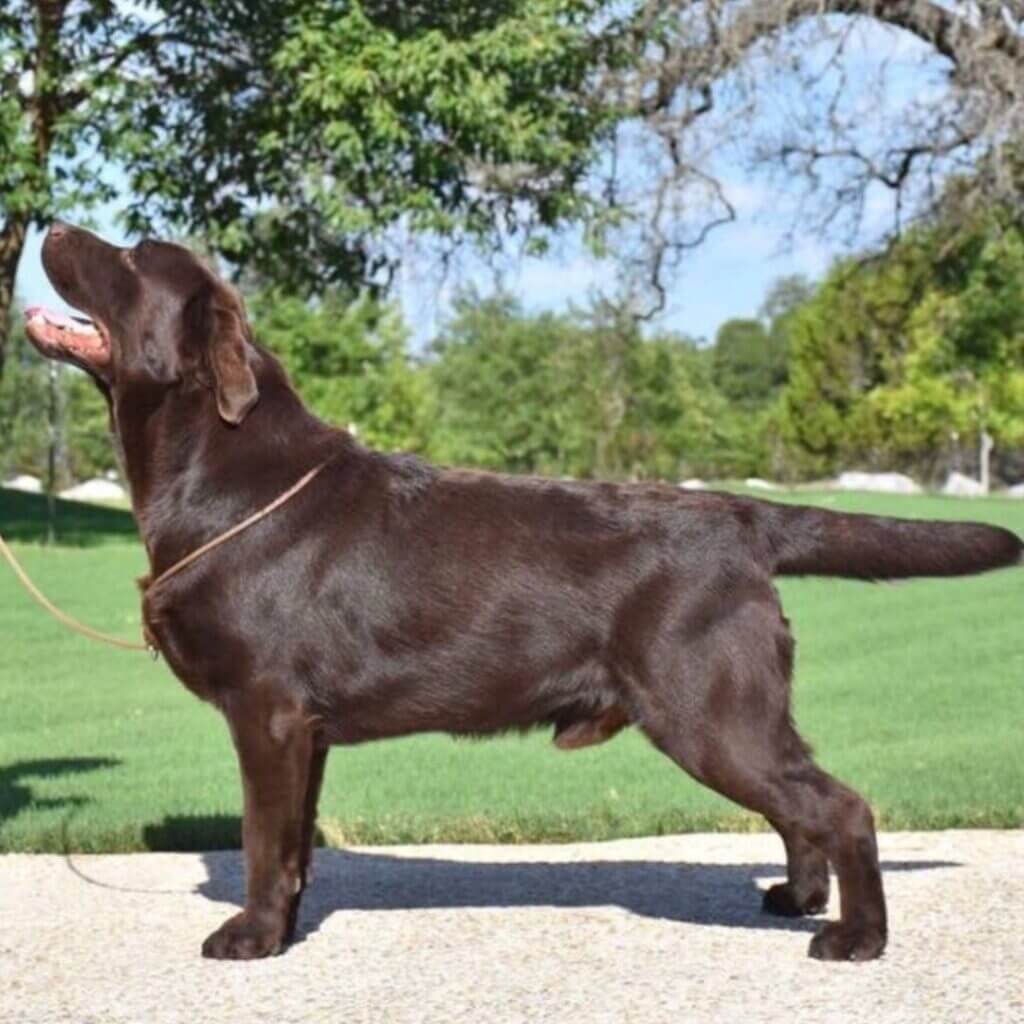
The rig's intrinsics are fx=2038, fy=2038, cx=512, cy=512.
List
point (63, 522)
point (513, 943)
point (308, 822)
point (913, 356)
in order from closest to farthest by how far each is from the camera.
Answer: point (513, 943), point (308, 822), point (63, 522), point (913, 356)

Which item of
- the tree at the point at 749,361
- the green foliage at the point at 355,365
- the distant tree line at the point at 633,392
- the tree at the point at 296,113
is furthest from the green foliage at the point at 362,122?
the tree at the point at 749,361

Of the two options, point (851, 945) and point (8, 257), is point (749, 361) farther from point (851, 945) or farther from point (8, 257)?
point (851, 945)

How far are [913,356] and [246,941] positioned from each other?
58.6m

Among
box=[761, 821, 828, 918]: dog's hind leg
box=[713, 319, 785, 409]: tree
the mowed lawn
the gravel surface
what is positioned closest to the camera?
the gravel surface

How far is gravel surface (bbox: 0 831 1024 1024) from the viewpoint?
5.00m

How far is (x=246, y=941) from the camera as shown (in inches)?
217

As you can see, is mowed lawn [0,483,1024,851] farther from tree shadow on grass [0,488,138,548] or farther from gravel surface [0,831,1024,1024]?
tree shadow on grass [0,488,138,548]

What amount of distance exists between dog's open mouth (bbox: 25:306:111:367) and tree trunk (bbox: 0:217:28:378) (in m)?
19.9

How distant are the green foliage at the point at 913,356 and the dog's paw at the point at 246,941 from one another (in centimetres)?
2616

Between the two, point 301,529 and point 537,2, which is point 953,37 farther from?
point 301,529

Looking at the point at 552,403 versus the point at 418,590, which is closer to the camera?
the point at 418,590

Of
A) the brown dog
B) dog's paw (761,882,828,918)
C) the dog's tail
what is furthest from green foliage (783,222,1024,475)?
the brown dog

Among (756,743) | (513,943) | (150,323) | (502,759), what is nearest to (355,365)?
(502,759)

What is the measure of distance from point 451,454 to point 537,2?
36.9 metres
